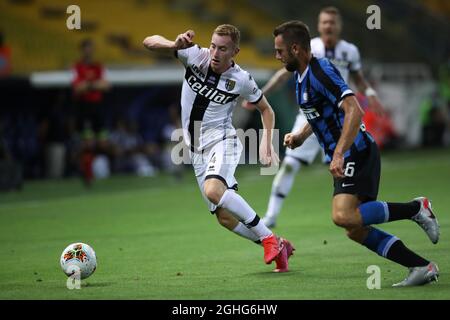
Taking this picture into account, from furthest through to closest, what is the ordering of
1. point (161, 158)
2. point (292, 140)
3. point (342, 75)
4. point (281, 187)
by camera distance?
point (161, 158) → point (342, 75) → point (281, 187) → point (292, 140)

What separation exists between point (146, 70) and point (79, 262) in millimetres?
14966

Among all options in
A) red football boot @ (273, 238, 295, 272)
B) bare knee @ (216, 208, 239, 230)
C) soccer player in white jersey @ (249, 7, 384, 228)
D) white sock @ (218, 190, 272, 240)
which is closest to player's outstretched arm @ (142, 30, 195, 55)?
white sock @ (218, 190, 272, 240)

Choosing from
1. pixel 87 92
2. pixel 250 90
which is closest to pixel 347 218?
pixel 250 90

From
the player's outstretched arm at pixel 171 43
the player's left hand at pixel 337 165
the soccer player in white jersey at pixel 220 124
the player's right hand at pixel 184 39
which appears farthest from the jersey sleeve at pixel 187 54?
the player's left hand at pixel 337 165

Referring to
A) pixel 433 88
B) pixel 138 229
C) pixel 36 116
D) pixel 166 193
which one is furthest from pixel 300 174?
pixel 433 88

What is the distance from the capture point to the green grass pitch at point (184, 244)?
7.90 metres

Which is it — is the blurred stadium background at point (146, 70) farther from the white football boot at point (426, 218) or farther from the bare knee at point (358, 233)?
the bare knee at point (358, 233)

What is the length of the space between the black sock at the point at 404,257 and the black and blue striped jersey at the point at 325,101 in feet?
2.66

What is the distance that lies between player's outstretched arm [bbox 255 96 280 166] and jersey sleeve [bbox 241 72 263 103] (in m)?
0.06

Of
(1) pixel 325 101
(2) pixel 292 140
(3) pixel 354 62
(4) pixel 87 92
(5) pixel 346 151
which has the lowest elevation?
(5) pixel 346 151

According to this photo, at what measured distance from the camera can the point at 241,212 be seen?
8.91 m

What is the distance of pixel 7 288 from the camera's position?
8.20 metres

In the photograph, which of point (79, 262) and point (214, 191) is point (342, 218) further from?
point (79, 262)
